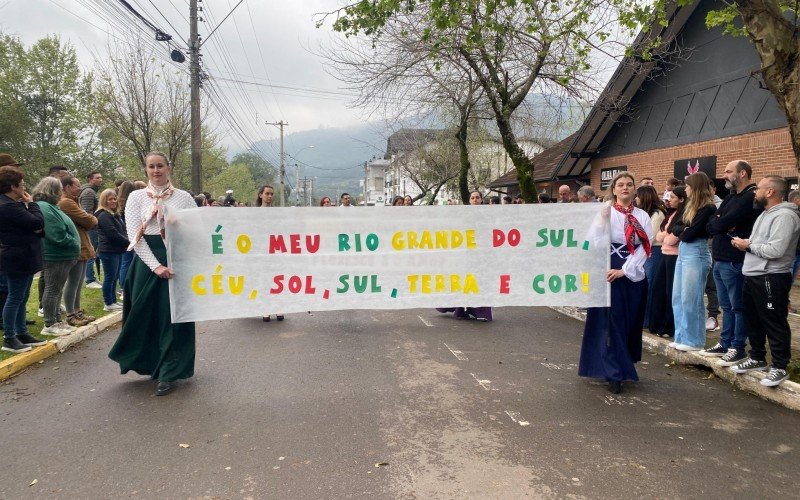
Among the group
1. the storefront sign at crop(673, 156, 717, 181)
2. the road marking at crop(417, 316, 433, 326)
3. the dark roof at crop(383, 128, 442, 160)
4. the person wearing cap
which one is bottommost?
the road marking at crop(417, 316, 433, 326)

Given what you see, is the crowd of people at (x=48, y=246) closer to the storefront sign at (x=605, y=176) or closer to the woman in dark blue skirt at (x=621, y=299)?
the woman in dark blue skirt at (x=621, y=299)

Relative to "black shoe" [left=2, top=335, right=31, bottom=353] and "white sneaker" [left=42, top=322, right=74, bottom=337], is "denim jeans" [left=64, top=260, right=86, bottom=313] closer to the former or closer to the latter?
"white sneaker" [left=42, top=322, right=74, bottom=337]

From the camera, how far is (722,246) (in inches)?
223

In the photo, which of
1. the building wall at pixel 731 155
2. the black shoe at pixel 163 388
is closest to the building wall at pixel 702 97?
the building wall at pixel 731 155

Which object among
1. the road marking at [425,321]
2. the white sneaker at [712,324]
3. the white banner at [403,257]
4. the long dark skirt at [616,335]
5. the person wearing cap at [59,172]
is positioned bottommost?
the road marking at [425,321]

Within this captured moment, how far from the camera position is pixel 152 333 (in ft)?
16.6

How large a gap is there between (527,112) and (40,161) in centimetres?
3446

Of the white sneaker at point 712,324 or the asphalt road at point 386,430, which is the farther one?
the white sneaker at point 712,324

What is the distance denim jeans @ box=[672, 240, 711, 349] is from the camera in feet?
19.7

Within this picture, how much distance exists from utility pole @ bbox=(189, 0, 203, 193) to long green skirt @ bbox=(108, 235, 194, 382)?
13.8m

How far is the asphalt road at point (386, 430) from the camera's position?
328 centimetres

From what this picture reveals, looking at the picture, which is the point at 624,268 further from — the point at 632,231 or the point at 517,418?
the point at 517,418

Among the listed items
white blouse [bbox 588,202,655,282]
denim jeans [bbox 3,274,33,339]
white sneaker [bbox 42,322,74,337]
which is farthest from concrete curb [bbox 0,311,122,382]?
white blouse [bbox 588,202,655,282]

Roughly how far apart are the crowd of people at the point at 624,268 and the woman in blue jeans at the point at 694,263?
1cm
